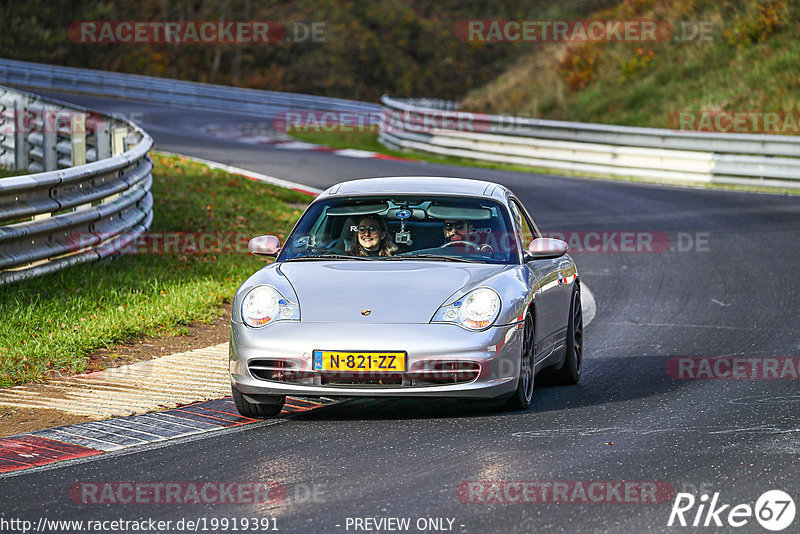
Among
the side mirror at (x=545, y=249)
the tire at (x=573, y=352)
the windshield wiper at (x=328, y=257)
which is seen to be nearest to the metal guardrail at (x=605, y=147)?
the tire at (x=573, y=352)

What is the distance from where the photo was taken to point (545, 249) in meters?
7.97

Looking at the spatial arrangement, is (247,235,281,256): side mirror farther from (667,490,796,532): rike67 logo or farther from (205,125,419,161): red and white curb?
(205,125,419,161): red and white curb

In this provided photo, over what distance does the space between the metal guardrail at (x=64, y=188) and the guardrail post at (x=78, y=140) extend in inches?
0.5

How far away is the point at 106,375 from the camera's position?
8.46 metres

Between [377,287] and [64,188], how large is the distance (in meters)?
5.02

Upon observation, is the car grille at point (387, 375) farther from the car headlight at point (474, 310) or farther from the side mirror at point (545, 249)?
the side mirror at point (545, 249)

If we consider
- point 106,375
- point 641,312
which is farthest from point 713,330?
point 106,375

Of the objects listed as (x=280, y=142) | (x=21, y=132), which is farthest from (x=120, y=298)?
(x=280, y=142)

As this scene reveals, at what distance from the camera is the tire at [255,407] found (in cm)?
728

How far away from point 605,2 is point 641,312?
42.8 meters

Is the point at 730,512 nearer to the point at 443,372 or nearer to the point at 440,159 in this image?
the point at 443,372

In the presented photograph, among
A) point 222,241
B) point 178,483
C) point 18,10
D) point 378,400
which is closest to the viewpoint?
point 178,483

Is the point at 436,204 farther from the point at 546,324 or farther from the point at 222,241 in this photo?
the point at 222,241

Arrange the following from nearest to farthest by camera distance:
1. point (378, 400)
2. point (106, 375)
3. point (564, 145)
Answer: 1. point (378, 400)
2. point (106, 375)
3. point (564, 145)
